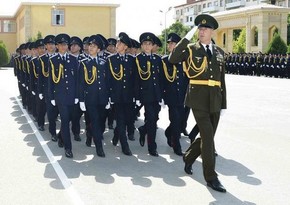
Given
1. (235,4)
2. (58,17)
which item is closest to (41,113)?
(58,17)

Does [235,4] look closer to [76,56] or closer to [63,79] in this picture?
[76,56]

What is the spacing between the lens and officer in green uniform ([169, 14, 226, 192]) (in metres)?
6.05

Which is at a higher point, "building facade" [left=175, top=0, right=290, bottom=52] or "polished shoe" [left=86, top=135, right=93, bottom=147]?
"building facade" [left=175, top=0, right=290, bottom=52]

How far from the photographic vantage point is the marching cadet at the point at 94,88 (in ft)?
26.5

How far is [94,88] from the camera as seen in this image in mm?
8102

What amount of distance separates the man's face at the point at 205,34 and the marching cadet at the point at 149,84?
2.00 meters

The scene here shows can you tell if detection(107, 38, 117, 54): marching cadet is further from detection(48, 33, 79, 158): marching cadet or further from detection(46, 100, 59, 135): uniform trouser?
detection(48, 33, 79, 158): marching cadet

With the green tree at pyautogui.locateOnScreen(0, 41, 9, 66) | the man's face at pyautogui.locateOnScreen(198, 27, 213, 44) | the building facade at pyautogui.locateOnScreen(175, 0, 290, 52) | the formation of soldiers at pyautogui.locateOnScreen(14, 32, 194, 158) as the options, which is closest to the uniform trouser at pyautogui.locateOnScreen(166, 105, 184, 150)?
the formation of soldiers at pyautogui.locateOnScreen(14, 32, 194, 158)

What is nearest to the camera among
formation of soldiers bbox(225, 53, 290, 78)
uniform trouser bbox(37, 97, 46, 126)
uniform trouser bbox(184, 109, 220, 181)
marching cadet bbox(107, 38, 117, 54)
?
uniform trouser bbox(184, 109, 220, 181)

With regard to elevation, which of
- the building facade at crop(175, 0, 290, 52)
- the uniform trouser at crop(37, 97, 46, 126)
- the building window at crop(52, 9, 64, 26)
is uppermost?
the building window at crop(52, 9, 64, 26)

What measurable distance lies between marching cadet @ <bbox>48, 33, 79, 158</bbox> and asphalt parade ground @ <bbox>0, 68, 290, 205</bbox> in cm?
46

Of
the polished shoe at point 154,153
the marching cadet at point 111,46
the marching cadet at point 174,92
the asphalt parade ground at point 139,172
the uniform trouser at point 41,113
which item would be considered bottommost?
the asphalt parade ground at point 139,172

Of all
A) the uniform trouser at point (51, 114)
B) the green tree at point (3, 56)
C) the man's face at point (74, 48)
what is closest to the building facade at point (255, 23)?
the green tree at point (3, 56)

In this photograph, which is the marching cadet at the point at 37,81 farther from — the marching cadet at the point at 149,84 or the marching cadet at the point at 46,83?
the marching cadet at the point at 149,84
